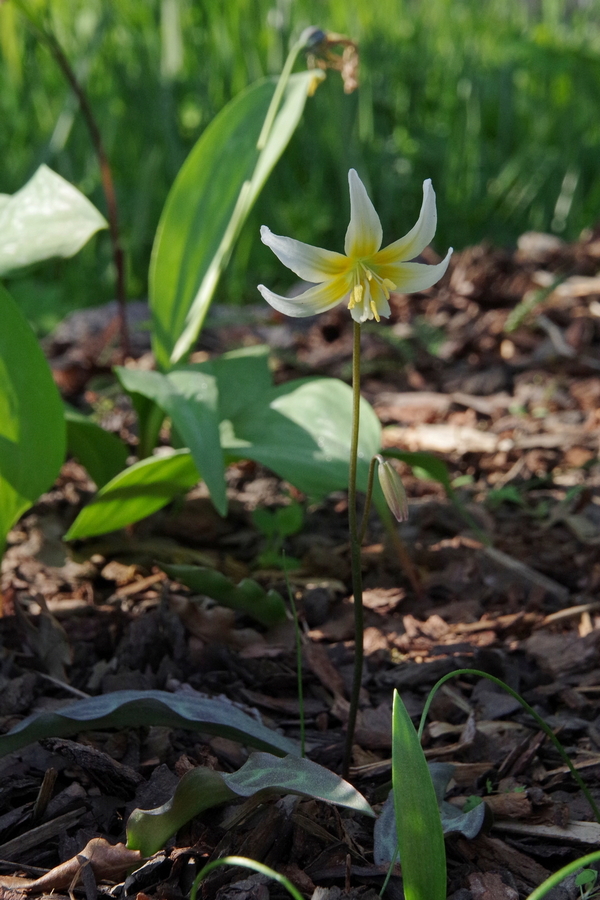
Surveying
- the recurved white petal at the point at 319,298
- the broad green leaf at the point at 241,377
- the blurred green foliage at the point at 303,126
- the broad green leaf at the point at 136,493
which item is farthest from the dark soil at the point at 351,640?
the blurred green foliage at the point at 303,126

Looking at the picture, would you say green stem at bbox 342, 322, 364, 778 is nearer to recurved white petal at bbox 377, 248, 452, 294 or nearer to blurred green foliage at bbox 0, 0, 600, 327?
recurved white petal at bbox 377, 248, 452, 294

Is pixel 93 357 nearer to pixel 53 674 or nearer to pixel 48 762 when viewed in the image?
pixel 53 674

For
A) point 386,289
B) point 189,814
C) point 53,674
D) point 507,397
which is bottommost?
point 507,397

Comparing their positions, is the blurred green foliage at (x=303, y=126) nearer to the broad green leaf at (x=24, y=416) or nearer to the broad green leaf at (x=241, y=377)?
the broad green leaf at (x=241, y=377)

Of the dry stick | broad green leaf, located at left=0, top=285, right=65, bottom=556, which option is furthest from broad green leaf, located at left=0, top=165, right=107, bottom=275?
the dry stick

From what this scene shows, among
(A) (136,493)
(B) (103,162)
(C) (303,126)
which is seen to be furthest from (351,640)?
(C) (303,126)

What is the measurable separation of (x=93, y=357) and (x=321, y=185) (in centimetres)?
192

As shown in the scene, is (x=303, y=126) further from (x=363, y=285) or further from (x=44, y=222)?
(x=363, y=285)

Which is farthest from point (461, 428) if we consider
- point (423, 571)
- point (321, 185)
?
point (321, 185)

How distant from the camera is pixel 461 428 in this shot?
242 centimetres

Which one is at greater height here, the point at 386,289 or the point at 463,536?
the point at 386,289

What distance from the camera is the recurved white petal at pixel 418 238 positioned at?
854 millimetres

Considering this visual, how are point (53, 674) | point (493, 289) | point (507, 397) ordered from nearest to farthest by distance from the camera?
point (53, 674), point (507, 397), point (493, 289)

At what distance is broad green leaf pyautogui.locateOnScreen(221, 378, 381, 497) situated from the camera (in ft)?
5.08
